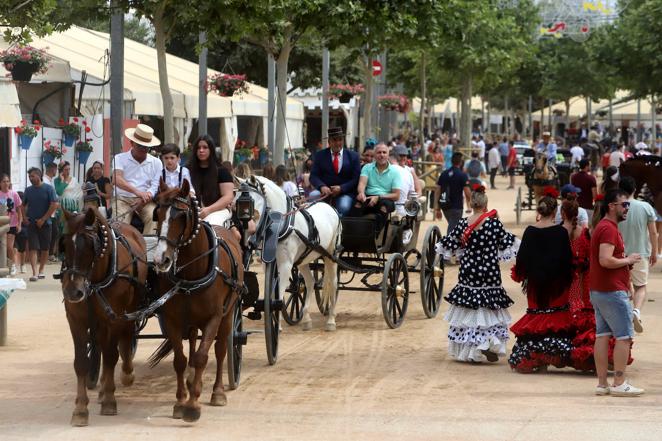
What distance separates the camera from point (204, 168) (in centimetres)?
1179

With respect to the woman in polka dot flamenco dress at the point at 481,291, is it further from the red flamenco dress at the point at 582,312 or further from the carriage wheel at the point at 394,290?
the carriage wheel at the point at 394,290

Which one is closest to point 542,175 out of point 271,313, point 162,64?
point 162,64

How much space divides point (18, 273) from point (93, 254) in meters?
11.3

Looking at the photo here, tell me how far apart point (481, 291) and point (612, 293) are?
6.84ft

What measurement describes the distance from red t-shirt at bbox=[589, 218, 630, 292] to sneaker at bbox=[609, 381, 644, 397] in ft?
2.80

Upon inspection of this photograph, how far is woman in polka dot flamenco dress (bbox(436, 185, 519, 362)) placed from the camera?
13.1 metres

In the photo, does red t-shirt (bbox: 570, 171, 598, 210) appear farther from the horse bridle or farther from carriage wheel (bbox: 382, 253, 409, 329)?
the horse bridle

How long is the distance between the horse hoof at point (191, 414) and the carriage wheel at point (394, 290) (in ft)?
17.5

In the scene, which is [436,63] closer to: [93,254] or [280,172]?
[280,172]

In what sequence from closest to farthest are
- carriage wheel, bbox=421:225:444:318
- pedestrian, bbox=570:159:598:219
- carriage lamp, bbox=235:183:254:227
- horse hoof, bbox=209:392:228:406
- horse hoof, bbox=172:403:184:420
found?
1. horse hoof, bbox=172:403:184:420
2. horse hoof, bbox=209:392:228:406
3. carriage lamp, bbox=235:183:254:227
4. carriage wheel, bbox=421:225:444:318
5. pedestrian, bbox=570:159:598:219

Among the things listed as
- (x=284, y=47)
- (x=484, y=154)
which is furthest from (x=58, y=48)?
(x=484, y=154)

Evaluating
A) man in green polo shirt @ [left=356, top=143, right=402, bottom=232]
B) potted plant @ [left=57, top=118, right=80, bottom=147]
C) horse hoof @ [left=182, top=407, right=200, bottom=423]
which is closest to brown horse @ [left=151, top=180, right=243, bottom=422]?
horse hoof @ [left=182, top=407, right=200, bottom=423]

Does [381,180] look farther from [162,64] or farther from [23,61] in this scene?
[23,61]

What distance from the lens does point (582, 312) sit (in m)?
12.5
